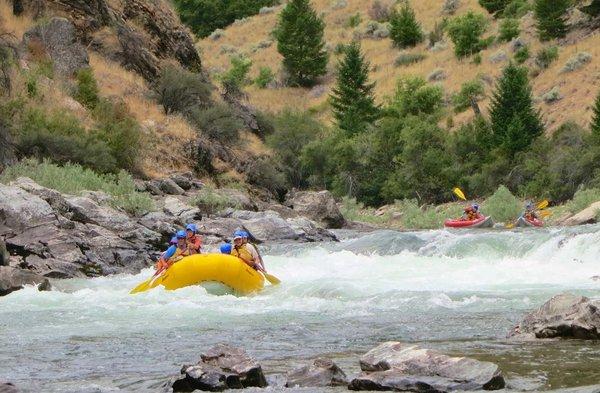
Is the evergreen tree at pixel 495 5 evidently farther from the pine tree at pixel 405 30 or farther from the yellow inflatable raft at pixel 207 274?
the yellow inflatable raft at pixel 207 274

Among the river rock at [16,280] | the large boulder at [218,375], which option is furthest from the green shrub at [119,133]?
the large boulder at [218,375]

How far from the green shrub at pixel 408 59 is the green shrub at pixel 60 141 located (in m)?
33.2

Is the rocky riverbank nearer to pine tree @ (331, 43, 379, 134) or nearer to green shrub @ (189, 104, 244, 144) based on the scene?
green shrub @ (189, 104, 244, 144)

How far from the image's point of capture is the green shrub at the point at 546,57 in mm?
45953

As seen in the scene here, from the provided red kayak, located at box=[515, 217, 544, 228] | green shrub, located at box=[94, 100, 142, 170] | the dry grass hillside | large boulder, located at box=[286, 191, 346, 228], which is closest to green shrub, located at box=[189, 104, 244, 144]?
green shrub, located at box=[94, 100, 142, 170]

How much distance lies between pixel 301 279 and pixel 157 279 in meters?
2.90

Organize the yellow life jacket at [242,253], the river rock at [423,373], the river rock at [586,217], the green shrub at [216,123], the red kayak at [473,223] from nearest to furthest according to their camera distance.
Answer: the river rock at [423,373]
the yellow life jacket at [242,253]
the river rock at [586,217]
the red kayak at [473,223]
the green shrub at [216,123]

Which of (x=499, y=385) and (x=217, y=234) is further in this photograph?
(x=217, y=234)

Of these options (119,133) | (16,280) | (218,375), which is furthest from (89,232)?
(119,133)

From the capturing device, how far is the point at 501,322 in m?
9.49

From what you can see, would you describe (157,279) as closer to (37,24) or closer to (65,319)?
(65,319)

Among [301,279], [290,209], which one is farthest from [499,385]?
[290,209]

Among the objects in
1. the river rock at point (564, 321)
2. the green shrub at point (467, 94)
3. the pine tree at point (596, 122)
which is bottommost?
the river rock at point (564, 321)

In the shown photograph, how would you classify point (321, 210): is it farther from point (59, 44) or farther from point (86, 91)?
point (59, 44)
